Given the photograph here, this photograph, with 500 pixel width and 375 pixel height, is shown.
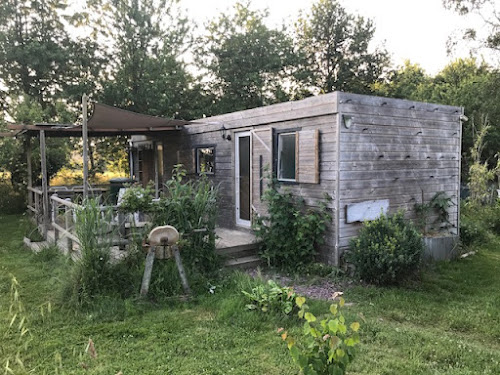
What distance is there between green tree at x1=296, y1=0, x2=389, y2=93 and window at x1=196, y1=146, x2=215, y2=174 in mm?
12907

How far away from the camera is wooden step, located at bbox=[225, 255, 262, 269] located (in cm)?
598

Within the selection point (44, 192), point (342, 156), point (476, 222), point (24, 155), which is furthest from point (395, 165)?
point (24, 155)

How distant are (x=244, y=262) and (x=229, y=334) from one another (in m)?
2.41

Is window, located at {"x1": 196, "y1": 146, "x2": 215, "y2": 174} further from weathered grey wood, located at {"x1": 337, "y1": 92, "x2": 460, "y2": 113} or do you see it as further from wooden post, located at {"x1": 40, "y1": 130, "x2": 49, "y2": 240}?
weathered grey wood, located at {"x1": 337, "y1": 92, "x2": 460, "y2": 113}

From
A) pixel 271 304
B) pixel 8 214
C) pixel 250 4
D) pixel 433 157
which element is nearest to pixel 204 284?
pixel 271 304

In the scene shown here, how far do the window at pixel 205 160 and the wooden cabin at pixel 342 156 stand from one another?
172mm

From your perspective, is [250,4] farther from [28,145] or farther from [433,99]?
[28,145]

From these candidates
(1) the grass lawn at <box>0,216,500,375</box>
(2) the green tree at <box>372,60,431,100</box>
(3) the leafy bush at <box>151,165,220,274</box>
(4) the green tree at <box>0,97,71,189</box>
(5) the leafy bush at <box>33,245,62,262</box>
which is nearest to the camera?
(1) the grass lawn at <box>0,216,500,375</box>

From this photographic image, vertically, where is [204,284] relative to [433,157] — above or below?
below

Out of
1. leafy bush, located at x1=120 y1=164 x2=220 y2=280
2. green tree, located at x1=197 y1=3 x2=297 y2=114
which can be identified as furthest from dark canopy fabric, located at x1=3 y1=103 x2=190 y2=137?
green tree, located at x1=197 y1=3 x2=297 y2=114

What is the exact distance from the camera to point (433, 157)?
7.01 meters

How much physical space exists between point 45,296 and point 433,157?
6.30 metres

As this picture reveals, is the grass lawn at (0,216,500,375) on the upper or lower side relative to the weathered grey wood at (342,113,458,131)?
lower

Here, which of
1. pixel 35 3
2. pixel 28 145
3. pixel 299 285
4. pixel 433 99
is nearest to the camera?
pixel 299 285
